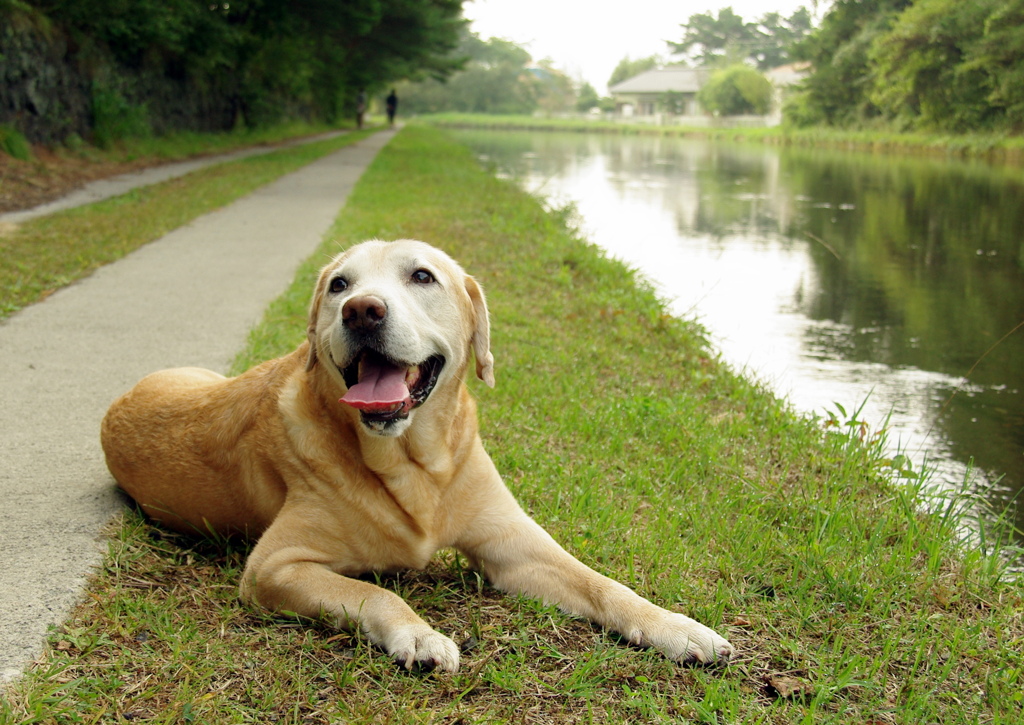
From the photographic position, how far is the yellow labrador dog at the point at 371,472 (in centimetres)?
256

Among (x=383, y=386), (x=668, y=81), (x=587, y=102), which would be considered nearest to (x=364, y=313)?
(x=383, y=386)

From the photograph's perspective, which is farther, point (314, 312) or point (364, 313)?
point (314, 312)

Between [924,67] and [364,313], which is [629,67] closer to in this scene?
[924,67]

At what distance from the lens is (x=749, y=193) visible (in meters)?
17.7

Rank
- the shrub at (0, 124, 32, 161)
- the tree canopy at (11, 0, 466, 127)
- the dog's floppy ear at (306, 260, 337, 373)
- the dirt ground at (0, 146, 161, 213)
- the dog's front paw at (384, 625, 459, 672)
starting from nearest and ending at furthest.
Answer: the dog's front paw at (384, 625, 459, 672), the dog's floppy ear at (306, 260, 337, 373), the dirt ground at (0, 146, 161, 213), the shrub at (0, 124, 32, 161), the tree canopy at (11, 0, 466, 127)

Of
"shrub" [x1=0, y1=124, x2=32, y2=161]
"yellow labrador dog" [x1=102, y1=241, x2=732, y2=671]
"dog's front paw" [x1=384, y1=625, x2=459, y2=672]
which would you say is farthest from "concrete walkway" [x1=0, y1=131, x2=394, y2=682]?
"shrub" [x1=0, y1=124, x2=32, y2=161]

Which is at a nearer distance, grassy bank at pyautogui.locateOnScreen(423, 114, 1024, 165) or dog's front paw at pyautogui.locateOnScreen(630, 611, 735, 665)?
dog's front paw at pyautogui.locateOnScreen(630, 611, 735, 665)

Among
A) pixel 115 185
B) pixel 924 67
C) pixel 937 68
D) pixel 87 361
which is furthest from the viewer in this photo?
pixel 937 68

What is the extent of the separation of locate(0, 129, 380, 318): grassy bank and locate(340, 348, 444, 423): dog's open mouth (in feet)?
14.3

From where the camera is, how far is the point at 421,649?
241cm

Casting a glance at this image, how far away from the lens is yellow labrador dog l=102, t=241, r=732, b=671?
2.56 meters

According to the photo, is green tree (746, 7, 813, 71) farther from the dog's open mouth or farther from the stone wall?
the dog's open mouth

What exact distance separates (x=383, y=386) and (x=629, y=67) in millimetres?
132322

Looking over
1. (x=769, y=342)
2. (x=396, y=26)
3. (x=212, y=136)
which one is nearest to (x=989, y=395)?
(x=769, y=342)
